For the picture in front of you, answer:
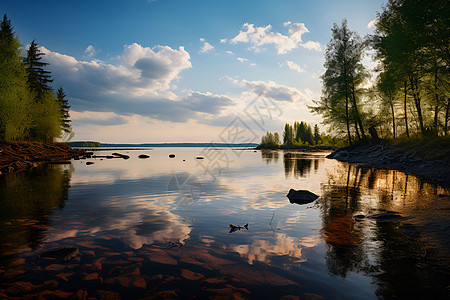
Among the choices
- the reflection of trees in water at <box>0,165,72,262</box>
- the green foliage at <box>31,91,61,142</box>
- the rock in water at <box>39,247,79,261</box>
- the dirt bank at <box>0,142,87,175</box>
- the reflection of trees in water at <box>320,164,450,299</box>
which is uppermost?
the green foliage at <box>31,91,61,142</box>

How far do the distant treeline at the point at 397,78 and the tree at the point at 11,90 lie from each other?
129 feet

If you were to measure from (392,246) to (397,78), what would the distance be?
2547 cm

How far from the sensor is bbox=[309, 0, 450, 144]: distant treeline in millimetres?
18266

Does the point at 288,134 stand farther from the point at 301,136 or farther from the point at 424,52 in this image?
the point at 424,52

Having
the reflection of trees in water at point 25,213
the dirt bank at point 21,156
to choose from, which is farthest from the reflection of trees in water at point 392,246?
the dirt bank at point 21,156

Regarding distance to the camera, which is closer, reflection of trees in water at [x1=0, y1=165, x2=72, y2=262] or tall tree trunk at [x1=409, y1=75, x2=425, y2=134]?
reflection of trees in water at [x1=0, y1=165, x2=72, y2=262]

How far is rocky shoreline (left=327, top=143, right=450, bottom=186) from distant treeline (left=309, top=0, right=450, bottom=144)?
8.45 ft

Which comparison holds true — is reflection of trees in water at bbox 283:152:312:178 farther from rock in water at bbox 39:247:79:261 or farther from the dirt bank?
the dirt bank

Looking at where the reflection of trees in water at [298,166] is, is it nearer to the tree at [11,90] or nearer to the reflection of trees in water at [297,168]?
the reflection of trees in water at [297,168]

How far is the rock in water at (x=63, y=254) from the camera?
4659mm

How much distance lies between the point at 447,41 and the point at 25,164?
40.7m

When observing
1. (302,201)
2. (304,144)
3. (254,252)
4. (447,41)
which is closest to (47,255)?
(254,252)

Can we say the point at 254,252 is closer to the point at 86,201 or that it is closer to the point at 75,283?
the point at 75,283

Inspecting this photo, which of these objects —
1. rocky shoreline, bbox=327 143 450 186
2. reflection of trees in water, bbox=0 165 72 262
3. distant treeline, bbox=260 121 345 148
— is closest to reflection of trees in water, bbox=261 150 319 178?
rocky shoreline, bbox=327 143 450 186
